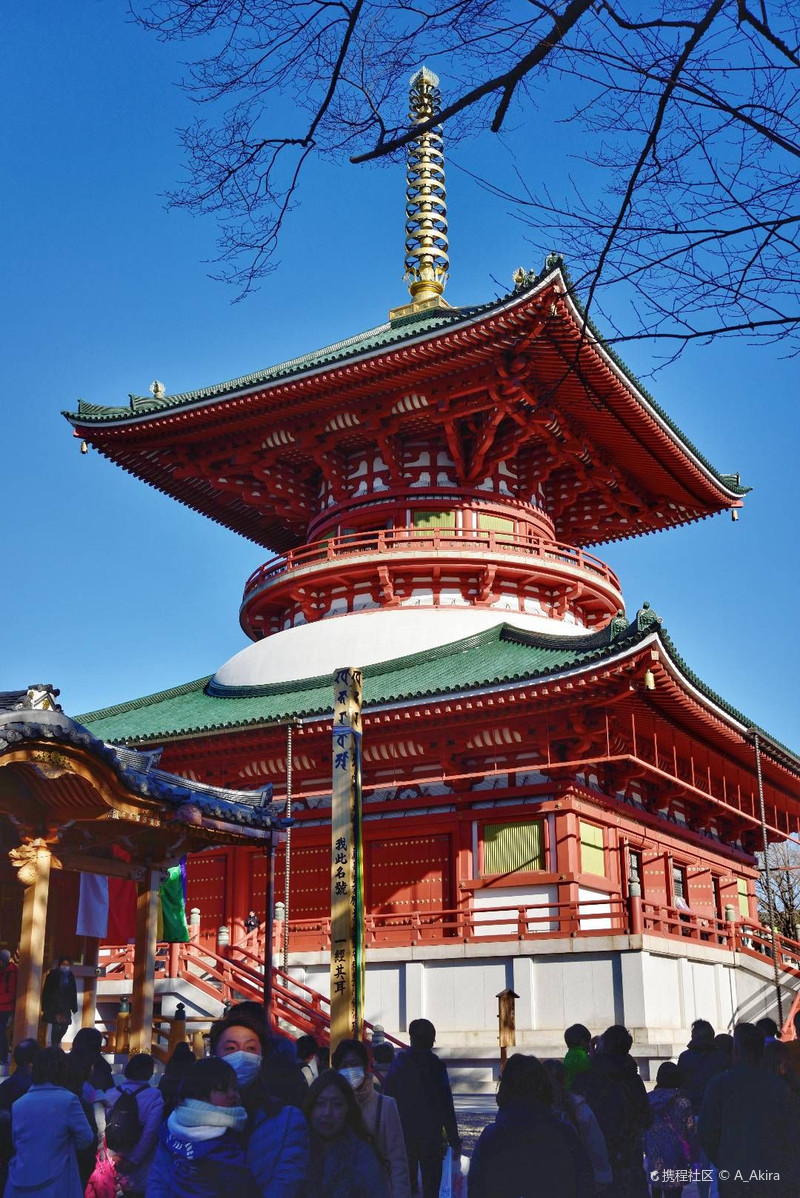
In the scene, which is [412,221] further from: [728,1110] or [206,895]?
[728,1110]

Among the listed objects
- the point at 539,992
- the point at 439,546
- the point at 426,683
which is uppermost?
the point at 439,546

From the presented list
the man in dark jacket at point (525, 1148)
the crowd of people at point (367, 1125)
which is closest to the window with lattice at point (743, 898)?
the crowd of people at point (367, 1125)

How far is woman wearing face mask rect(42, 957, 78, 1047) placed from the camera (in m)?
13.3

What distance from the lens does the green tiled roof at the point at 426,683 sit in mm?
20625

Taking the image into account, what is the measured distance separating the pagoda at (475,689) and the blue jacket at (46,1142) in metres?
12.1

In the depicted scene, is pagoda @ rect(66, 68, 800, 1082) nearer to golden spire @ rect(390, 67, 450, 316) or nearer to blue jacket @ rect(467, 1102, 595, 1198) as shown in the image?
golden spire @ rect(390, 67, 450, 316)

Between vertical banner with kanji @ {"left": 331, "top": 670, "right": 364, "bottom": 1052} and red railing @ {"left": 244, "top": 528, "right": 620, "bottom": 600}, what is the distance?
15334 mm

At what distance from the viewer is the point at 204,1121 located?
5141 millimetres

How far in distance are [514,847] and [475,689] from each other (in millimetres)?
3098

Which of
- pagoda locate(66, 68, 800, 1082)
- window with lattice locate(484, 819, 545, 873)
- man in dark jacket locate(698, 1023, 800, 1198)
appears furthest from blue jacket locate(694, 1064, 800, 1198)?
window with lattice locate(484, 819, 545, 873)

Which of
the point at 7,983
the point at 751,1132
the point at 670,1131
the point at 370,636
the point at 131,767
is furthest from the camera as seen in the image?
the point at 370,636

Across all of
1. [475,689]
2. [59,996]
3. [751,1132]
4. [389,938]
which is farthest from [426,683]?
[751,1132]

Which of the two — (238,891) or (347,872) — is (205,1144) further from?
(238,891)

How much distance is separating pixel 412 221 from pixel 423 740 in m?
17.1
